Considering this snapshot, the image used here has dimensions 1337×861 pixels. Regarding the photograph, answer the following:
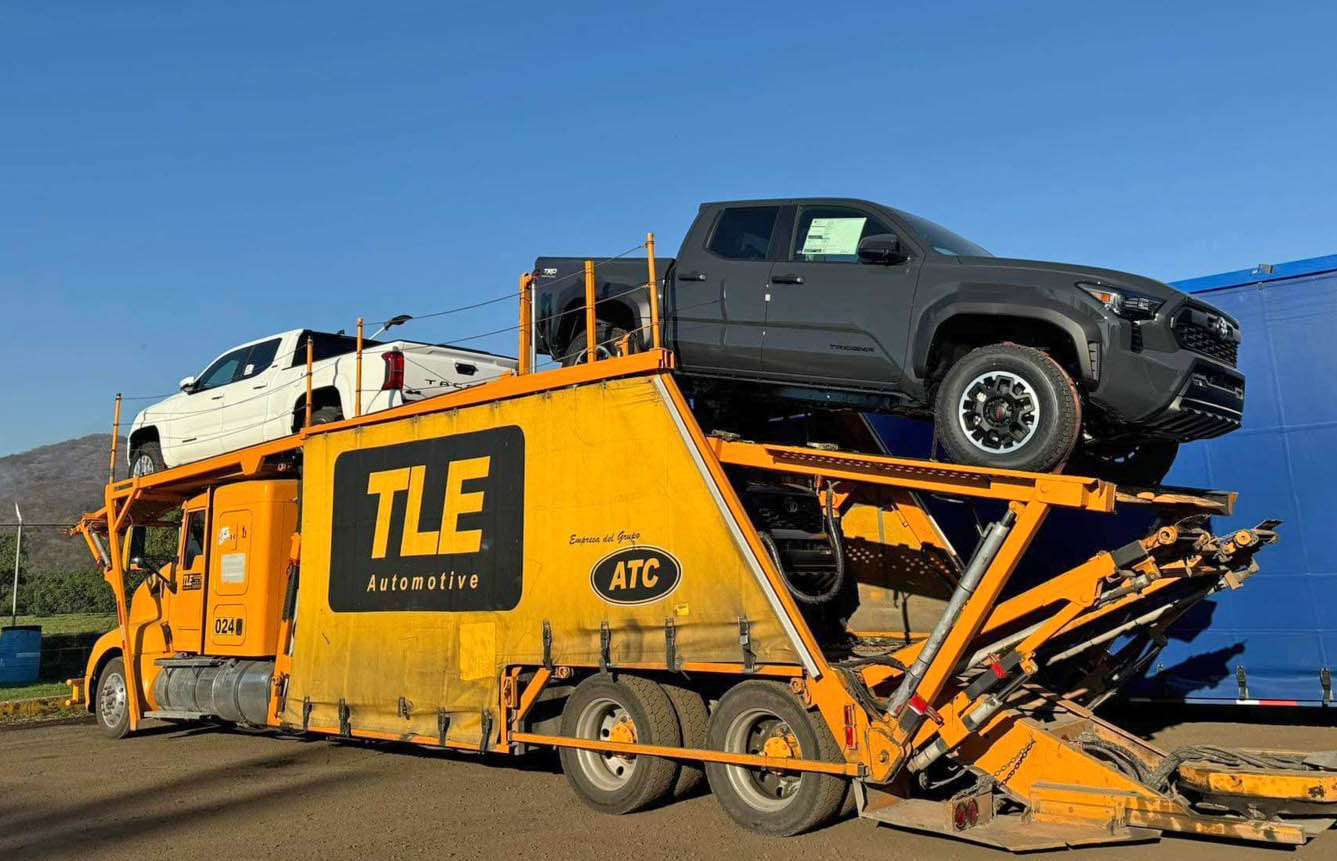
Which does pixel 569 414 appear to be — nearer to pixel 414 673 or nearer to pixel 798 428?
pixel 798 428

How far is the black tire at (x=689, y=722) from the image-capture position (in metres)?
7.01

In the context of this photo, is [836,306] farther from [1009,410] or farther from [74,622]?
[74,622]

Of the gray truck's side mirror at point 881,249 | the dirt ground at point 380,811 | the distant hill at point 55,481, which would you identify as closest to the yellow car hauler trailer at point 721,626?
the dirt ground at point 380,811

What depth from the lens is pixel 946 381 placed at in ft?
20.7

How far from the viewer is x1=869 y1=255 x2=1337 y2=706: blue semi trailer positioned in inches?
330

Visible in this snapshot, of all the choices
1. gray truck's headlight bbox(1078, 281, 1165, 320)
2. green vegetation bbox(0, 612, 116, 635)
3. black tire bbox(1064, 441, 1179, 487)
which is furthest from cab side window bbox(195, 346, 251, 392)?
green vegetation bbox(0, 612, 116, 635)

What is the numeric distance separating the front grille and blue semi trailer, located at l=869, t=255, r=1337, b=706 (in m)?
2.49

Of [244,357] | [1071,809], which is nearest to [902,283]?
[1071,809]

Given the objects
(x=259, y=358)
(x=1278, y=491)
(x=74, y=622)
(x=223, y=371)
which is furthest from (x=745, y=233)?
(x=74, y=622)

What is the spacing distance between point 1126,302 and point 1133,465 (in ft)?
6.28

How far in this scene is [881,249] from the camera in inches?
261

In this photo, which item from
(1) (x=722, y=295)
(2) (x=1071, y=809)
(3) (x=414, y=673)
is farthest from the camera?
(3) (x=414, y=673)

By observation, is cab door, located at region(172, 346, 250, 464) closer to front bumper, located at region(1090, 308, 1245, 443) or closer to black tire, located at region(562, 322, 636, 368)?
black tire, located at region(562, 322, 636, 368)

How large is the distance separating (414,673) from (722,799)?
123 inches
